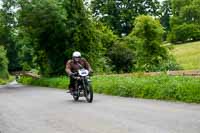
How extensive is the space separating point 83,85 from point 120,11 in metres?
78.3

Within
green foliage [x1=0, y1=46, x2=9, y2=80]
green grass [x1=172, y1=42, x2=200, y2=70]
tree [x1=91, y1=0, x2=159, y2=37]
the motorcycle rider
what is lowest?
green foliage [x1=0, y1=46, x2=9, y2=80]

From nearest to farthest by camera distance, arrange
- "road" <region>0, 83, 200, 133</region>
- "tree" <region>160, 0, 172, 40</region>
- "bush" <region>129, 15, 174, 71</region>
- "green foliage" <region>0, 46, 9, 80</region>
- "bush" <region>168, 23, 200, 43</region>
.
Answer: "road" <region>0, 83, 200, 133</region> → "bush" <region>129, 15, 174, 71</region> → "bush" <region>168, 23, 200, 43</region> → "green foliage" <region>0, 46, 9, 80</region> → "tree" <region>160, 0, 172, 40</region>

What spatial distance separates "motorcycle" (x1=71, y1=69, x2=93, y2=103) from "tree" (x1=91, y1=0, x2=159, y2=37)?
75.8 m

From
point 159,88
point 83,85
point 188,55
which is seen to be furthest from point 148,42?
point 83,85

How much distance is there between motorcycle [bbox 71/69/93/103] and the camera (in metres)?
17.3

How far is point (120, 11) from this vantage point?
95125 mm

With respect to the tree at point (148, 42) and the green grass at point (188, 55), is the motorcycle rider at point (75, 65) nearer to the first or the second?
the tree at point (148, 42)

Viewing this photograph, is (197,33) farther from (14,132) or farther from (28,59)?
(14,132)

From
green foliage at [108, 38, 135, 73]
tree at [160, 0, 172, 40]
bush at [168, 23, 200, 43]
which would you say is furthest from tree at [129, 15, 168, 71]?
tree at [160, 0, 172, 40]

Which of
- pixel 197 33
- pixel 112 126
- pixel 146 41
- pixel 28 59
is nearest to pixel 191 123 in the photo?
pixel 112 126

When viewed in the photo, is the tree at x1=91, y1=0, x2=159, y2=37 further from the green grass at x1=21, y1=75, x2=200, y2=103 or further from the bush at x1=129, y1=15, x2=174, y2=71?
the green grass at x1=21, y1=75, x2=200, y2=103

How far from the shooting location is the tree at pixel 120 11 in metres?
94.2

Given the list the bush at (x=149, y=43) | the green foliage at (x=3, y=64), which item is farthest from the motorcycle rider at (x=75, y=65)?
the green foliage at (x=3, y=64)

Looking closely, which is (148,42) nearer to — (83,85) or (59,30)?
(59,30)
